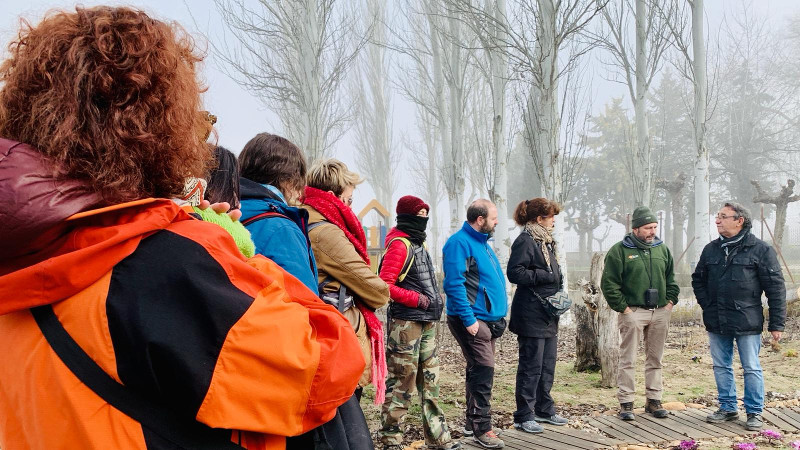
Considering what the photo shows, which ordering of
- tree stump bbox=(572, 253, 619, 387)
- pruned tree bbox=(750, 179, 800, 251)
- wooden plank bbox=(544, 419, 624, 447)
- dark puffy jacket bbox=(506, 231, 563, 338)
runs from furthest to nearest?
pruned tree bbox=(750, 179, 800, 251) → tree stump bbox=(572, 253, 619, 387) → dark puffy jacket bbox=(506, 231, 563, 338) → wooden plank bbox=(544, 419, 624, 447)

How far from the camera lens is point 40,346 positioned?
3.42ft

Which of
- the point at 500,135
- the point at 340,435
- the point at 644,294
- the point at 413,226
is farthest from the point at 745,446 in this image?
the point at 500,135

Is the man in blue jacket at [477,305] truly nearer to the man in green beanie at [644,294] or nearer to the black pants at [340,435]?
the man in green beanie at [644,294]

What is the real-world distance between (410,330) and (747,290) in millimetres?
3131

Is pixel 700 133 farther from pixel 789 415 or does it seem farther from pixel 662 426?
pixel 662 426

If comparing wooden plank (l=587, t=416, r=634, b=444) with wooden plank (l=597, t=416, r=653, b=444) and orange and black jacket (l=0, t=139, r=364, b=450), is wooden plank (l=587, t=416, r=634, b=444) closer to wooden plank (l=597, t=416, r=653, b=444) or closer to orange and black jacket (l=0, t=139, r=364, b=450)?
wooden plank (l=597, t=416, r=653, b=444)

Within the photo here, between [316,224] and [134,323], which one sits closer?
[134,323]

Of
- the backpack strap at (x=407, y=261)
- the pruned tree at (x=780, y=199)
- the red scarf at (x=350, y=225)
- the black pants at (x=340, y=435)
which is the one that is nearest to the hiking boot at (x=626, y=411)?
the backpack strap at (x=407, y=261)

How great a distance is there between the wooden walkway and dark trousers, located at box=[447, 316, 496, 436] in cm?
22

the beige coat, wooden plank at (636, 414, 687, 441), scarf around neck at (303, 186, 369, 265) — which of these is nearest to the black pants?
the beige coat

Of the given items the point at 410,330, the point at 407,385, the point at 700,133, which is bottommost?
the point at 407,385

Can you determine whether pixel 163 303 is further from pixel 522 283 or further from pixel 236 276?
pixel 522 283

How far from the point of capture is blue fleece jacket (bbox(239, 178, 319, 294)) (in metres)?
2.31

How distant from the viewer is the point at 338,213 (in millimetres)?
3428
